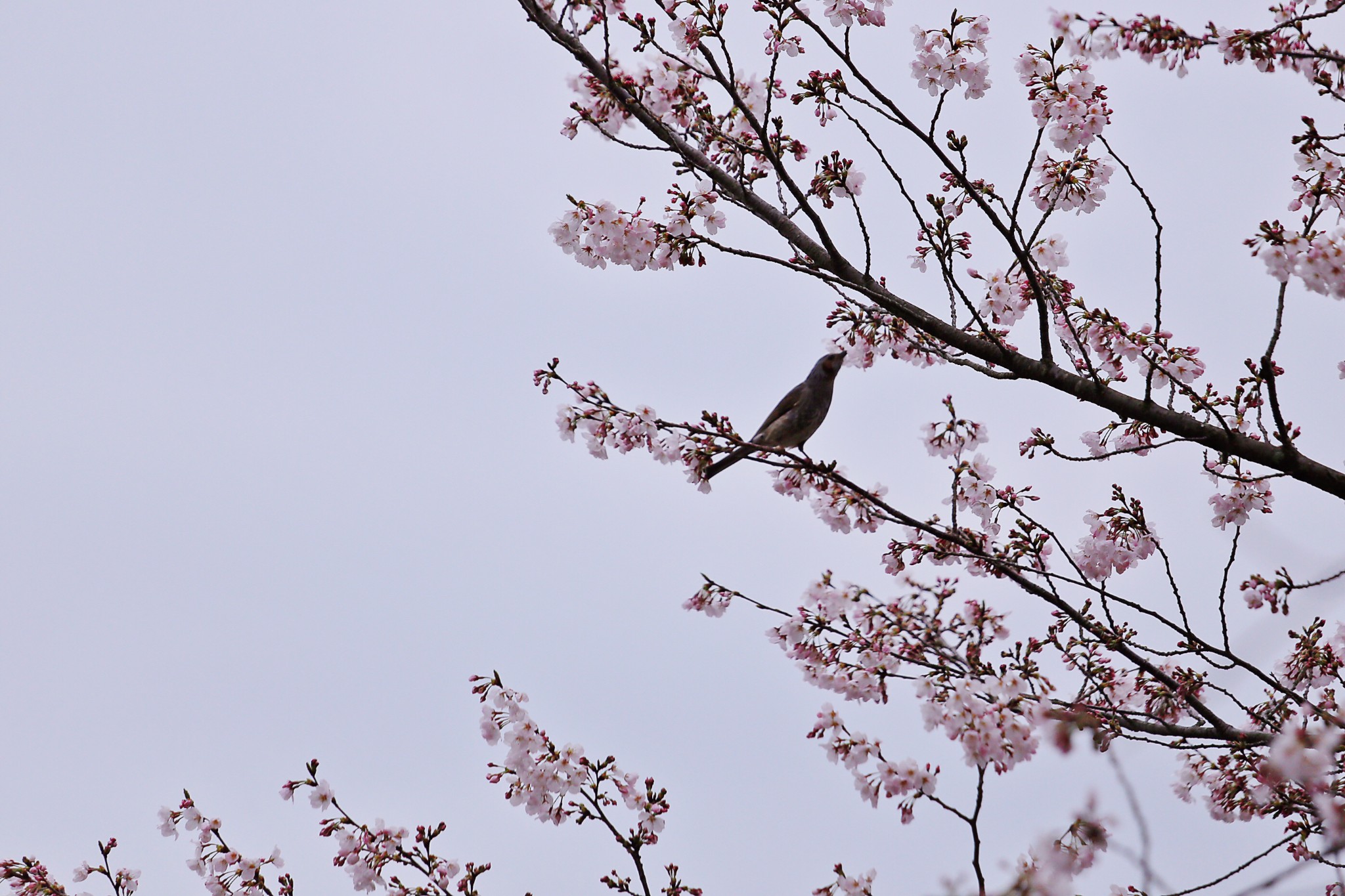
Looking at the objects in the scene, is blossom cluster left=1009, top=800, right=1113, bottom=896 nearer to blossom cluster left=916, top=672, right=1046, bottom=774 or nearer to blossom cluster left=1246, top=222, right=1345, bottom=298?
blossom cluster left=916, top=672, right=1046, bottom=774

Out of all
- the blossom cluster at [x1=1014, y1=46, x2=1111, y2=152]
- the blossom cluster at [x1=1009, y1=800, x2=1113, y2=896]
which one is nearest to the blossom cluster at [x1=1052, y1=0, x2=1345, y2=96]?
the blossom cluster at [x1=1014, y1=46, x2=1111, y2=152]

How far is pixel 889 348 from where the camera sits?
19.1ft

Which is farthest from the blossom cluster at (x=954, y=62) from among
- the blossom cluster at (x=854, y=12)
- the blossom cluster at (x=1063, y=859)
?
the blossom cluster at (x=1063, y=859)

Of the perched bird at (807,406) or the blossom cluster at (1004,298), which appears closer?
the blossom cluster at (1004,298)

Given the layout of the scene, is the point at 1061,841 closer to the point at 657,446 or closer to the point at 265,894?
the point at 657,446

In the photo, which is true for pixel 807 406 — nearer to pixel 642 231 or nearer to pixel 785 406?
pixel 785 406

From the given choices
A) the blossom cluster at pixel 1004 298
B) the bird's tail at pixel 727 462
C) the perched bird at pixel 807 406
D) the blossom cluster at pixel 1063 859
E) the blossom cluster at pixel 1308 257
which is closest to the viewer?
the blossom cluster at pixel 1063 859

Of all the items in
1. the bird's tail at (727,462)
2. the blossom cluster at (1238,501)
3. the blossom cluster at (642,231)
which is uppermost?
the blossom cluster at (642,231)

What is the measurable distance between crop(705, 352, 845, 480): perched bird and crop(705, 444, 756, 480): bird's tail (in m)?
1.72

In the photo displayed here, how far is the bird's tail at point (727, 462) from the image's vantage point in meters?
4.86

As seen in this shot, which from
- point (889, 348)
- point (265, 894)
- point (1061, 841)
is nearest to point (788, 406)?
point (889, 348)

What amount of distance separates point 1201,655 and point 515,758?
134 inches

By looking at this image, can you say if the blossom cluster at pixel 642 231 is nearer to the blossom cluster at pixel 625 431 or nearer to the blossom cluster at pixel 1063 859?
the blossom cluster at pixel 625 431

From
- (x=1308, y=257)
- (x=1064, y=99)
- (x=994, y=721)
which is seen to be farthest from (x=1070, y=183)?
(x=994, y=721)
